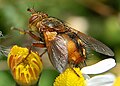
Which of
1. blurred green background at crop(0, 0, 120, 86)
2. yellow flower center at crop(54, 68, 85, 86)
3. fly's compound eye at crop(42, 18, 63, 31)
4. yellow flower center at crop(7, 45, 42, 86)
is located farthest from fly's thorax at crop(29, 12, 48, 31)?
blurred green background at crop(0, 0, 120, 86)

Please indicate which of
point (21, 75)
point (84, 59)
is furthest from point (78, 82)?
point (21, 75)

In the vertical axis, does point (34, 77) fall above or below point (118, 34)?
above

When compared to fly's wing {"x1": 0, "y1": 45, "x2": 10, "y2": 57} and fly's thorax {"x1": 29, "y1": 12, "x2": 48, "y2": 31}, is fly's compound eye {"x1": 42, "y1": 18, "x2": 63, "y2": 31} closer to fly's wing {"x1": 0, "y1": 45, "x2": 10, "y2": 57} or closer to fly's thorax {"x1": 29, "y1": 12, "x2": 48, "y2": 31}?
fly's thorax {"x1": 29, "y1": 12, "x2": 48, "y2": 31}

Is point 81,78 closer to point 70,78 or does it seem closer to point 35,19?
point 70,78

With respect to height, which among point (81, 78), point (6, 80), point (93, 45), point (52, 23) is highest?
point (52, 23)

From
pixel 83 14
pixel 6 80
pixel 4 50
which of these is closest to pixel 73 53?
pixel 4 50

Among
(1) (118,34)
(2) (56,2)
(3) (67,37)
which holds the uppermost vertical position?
(3) (67,37)

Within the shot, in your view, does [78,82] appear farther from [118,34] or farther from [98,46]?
[118,34]
